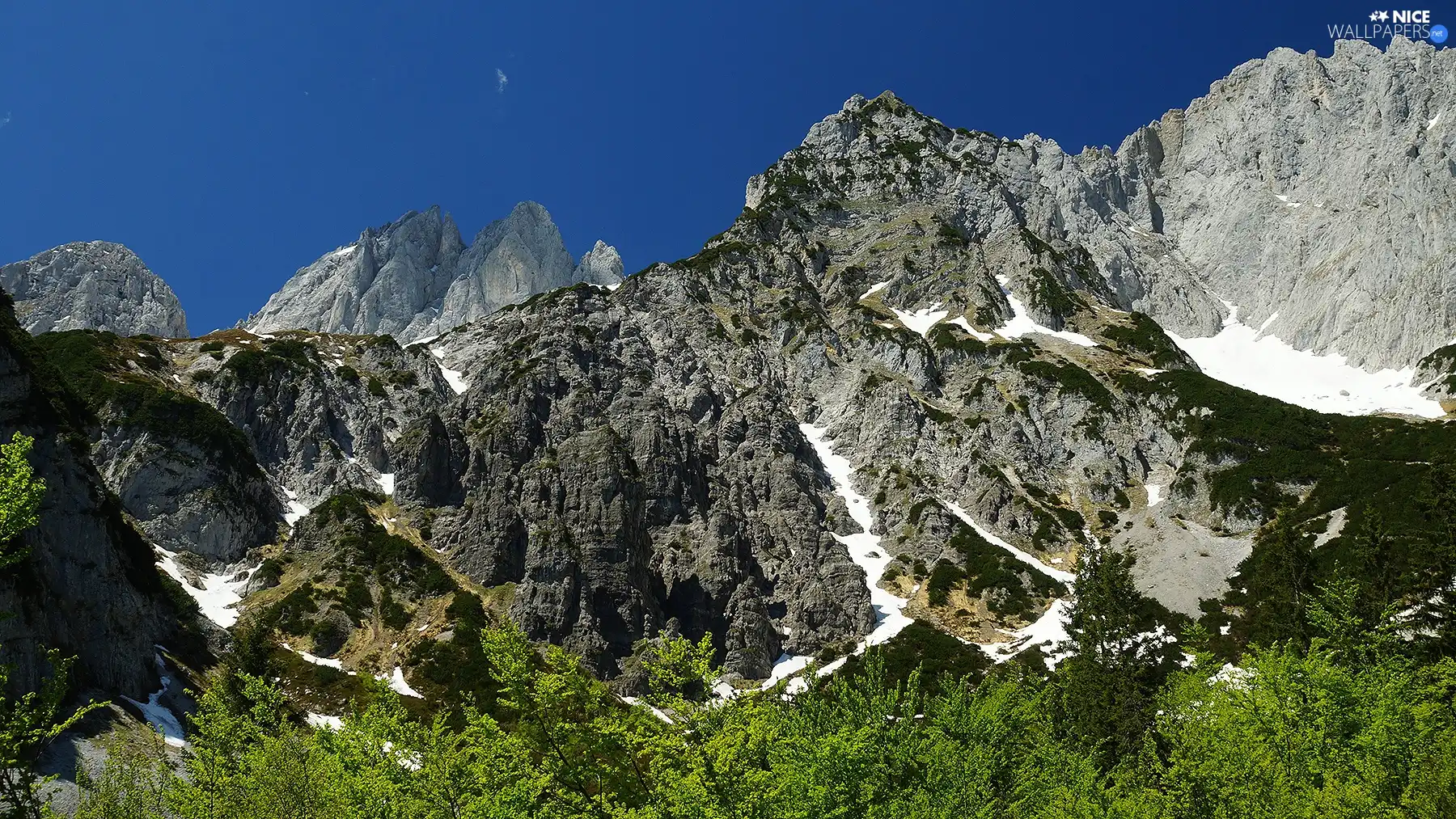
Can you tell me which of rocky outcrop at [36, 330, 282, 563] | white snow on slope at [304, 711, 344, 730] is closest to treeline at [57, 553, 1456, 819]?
white snow on slope at [304, 711, 344, 730]

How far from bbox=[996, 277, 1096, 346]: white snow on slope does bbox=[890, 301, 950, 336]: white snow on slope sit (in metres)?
13.1

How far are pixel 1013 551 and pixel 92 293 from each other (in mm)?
197457

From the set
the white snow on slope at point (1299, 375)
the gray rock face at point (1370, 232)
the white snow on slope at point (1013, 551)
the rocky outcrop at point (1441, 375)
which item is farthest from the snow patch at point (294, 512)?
the gray rock face at point (1370, 232)

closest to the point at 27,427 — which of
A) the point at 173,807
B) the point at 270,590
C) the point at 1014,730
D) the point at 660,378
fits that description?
the point at 270,590

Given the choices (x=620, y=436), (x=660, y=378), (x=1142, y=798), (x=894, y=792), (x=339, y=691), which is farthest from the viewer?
(x=660, y=378)

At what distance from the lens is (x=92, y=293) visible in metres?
178

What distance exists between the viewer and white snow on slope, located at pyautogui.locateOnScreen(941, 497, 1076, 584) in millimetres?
102438

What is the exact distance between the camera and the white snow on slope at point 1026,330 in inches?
6295

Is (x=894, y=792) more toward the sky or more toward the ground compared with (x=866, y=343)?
more toward the ground

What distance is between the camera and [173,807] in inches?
795

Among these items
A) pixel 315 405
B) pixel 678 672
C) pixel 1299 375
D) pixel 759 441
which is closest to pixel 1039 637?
pixel 759 441

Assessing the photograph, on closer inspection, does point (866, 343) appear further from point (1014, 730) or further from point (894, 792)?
point (894, 792)

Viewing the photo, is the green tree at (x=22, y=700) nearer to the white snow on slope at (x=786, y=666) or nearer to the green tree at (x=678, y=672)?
the green tree at (x=678, y=672)

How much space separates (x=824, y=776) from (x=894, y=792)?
502 cm
